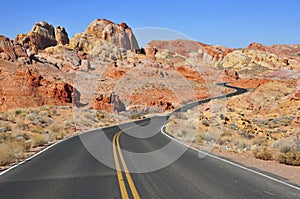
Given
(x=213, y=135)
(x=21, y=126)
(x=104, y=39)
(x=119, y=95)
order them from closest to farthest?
1. (x=213, y=135)
2. (x=21, y=126)
3. (x=119, y=95)
4. (x=104, y=39)

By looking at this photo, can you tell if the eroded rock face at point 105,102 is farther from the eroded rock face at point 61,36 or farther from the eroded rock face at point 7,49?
the eroded rock face at point 61,36

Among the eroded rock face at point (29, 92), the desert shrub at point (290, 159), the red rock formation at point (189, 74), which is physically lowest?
→ the desert shrub at point (290, 159)

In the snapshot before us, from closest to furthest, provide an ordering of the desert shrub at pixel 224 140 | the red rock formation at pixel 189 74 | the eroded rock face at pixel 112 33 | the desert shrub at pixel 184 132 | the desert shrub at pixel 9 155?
1. the desert shrub at pixel 9 155
2. the desert shrub at pixel 224 140
3. the desert shrub at pixel 184 132
4. the red rock formation at pixel 189 74
5. the eroded rock face at pixel 112 33

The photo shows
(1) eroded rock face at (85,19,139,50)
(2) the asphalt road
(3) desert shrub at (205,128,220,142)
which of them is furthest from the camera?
(1) eroded rock face at (85,19,139,50)

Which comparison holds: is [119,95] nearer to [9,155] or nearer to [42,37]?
[42,37]

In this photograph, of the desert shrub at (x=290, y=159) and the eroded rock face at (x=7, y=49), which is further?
the eroded rock face at (x=7, y=49)

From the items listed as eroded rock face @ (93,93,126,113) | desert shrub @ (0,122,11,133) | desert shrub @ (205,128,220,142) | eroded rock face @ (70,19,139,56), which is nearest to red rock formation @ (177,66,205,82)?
eroded rock face @ (70,19,139,56)

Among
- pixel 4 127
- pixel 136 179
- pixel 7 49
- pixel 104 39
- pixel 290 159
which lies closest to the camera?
pixel 136 179

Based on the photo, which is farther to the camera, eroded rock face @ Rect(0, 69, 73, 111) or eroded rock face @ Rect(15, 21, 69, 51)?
eroded rock face @ Rect(15, 21, 69, 51)

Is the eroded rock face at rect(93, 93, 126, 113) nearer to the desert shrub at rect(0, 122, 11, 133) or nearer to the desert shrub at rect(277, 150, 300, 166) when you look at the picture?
the desert shrub at rect(0, 122, 11, 133)

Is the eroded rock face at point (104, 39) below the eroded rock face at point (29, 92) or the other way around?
the other way around

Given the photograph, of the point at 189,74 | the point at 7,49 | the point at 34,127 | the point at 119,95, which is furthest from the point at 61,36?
the point at 34,127

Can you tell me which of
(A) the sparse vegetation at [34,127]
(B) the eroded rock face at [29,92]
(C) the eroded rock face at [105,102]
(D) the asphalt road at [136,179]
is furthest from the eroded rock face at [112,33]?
(D) the asphalt road at [136,179]

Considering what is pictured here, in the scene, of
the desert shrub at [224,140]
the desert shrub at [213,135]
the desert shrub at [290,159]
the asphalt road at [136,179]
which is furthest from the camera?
the desert shrub at [213,135]
